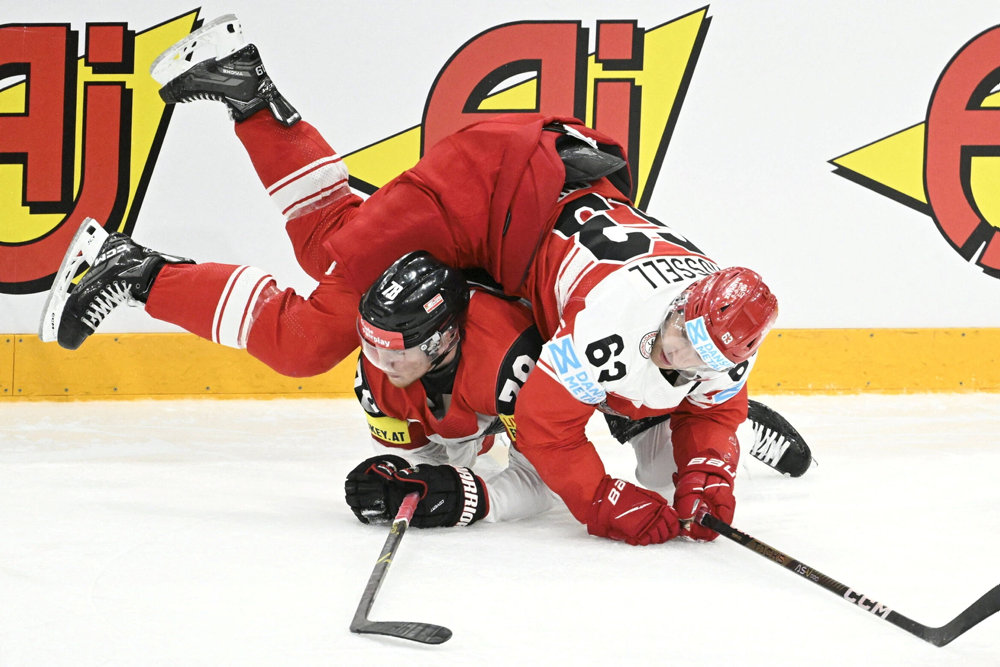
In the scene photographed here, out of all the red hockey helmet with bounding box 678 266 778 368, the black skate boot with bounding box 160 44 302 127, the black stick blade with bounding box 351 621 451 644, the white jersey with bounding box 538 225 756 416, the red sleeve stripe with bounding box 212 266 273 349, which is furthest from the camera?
the black skate boot with bounding box 160 44 302 127

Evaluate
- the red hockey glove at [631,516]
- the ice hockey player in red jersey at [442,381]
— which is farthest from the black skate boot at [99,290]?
the red hockey glove at [631,516]

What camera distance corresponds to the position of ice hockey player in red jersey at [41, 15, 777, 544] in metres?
1.88

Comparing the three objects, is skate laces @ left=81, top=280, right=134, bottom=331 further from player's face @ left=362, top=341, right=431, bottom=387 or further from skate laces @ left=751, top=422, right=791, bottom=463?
skate laces @ left=751, top=422, right=791, bottom=463

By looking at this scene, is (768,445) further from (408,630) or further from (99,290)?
(99,290)

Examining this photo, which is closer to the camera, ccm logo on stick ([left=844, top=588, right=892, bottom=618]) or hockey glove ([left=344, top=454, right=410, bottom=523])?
ccm logo on stick ([left=844, top=588, right=892, bottom=618])

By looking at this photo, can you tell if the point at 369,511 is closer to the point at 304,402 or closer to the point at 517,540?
the point at 517,540

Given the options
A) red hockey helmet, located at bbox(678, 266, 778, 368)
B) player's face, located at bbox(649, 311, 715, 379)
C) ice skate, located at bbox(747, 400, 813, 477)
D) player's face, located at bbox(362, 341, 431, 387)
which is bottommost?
ice skate, located at bbox(747, 400, 813, 477)

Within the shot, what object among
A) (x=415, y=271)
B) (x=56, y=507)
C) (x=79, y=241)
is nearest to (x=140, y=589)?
(x=56, y=507)

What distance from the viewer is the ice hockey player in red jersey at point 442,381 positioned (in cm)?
204

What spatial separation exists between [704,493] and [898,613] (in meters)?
0.53

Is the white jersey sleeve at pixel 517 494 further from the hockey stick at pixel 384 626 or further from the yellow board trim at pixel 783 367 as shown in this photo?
the yellow board trim at pixel 783 367

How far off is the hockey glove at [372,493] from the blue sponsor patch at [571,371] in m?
0.41

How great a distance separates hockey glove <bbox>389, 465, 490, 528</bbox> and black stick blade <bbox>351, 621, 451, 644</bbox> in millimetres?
553

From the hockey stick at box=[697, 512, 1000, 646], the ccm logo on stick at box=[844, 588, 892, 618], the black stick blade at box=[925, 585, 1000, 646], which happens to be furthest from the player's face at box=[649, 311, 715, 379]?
the black stick blade at box=[925, 585, 1000, 646]
